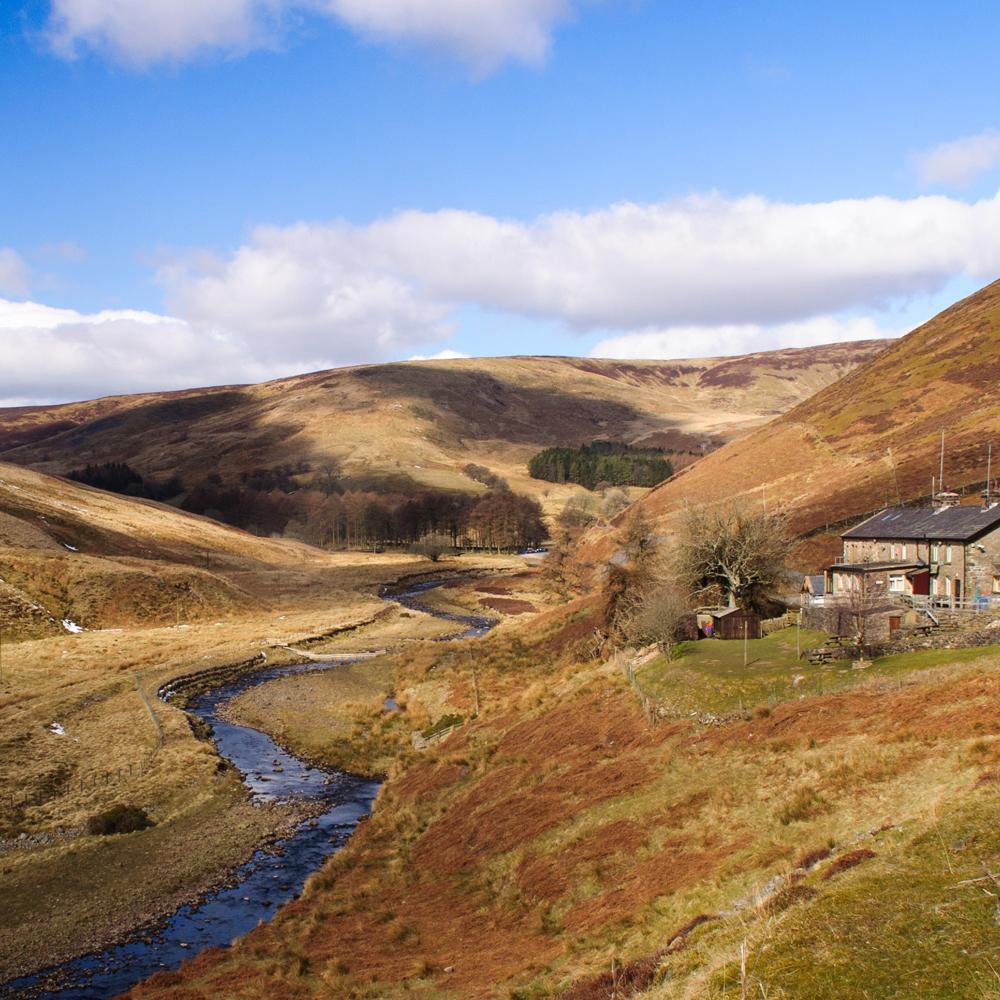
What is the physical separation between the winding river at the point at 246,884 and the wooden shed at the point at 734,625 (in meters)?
21.7

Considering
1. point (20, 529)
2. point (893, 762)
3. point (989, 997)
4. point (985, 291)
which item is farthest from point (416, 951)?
point (985, 291)

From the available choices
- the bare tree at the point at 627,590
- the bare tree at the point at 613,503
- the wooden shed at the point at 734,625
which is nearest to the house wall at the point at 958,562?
the wooden shed at the point at 734,625

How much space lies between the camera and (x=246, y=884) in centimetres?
3219

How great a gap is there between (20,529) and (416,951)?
92273mm

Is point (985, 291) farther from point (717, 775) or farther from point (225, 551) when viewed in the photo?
point (717, 775)

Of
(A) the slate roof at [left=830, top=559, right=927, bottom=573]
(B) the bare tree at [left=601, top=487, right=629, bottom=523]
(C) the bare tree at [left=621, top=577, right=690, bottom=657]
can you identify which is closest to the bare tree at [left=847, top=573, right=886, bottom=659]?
(A) the slate roof at [left=830, top=559, right=927, bottom=573]

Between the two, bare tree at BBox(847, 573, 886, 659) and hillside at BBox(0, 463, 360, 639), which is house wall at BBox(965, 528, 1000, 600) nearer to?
bare tree at BBox(847, 573, 886, 659)

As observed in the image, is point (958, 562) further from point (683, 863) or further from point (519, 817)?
point (683, 863)

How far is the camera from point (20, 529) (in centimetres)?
9856

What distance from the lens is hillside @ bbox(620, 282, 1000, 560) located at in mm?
98094

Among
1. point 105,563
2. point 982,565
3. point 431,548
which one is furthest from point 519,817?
point 431,548

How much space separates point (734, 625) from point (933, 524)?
56.7 ft

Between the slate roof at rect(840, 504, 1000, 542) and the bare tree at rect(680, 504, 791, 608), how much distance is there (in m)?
8.15

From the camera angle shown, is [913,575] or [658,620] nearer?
[658,620]
